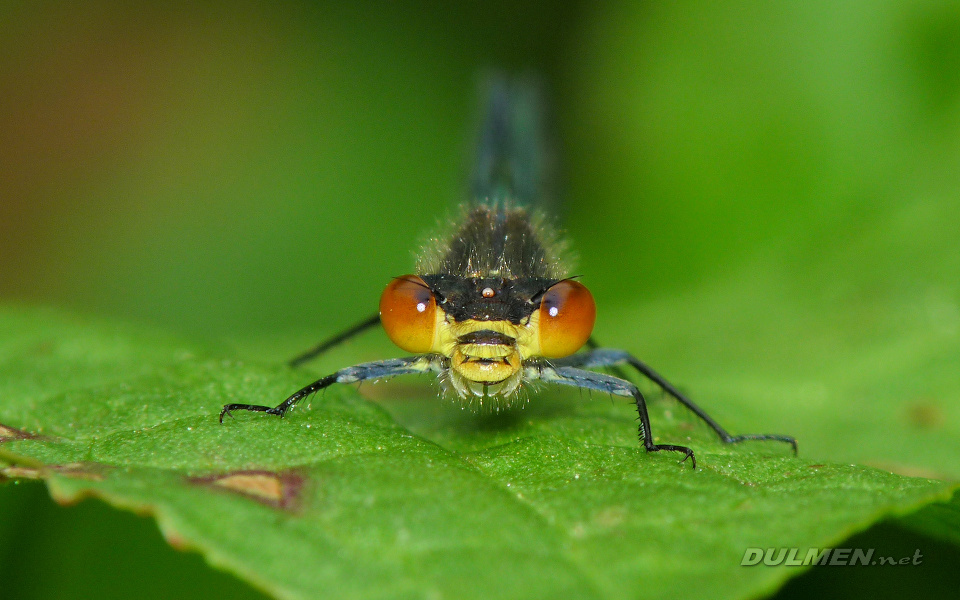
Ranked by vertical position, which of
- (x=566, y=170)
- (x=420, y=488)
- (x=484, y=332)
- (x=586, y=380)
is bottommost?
(x=420, y=488)

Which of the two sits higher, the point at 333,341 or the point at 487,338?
the point at 333,341

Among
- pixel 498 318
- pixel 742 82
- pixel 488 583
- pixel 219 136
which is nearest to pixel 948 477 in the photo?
pixel 498 318

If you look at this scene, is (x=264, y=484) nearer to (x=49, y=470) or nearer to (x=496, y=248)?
(x=49, y=470)

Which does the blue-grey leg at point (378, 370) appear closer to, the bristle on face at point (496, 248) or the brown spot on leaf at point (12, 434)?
the bristle on face at point (496, 248)

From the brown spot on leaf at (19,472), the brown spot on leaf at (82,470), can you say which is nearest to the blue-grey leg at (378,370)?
the brown spot on leaf at (82,470)

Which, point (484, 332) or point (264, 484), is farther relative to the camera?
point (484, 332)

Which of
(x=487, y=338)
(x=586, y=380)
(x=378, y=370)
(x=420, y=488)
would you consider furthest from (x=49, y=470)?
(x=586, y=380)

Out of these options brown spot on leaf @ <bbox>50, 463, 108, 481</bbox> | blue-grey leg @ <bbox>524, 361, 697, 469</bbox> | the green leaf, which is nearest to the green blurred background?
blue-grey leg @ <bbox>524, 361, 697, 469</bbox>

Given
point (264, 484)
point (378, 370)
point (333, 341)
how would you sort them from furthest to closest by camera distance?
point (333, 341)
point (378, 370)
point (264, 484)
